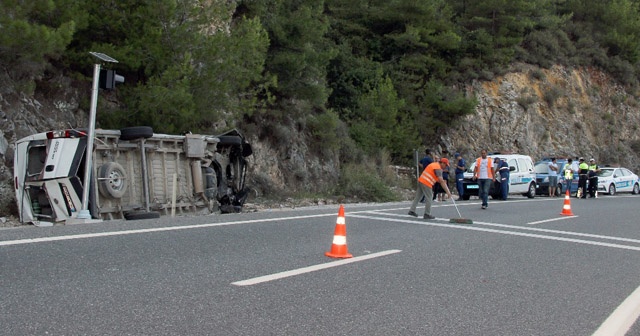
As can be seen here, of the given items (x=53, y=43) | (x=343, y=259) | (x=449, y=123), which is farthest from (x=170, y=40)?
→ (x=449, y=123)

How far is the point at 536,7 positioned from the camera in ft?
134

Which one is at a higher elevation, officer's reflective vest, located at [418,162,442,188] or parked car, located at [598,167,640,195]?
officer's reflective vest, located at [418,162,442,188]

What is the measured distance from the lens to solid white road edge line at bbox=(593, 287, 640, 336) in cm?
512

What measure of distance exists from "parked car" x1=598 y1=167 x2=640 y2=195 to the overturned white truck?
22028 mm

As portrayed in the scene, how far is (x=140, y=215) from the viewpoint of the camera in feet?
41.4

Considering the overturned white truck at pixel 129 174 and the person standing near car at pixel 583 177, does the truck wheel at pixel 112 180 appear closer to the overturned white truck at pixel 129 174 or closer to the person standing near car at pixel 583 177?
the overturned white truck at pixel 129 174

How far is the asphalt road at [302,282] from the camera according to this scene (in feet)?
16.1

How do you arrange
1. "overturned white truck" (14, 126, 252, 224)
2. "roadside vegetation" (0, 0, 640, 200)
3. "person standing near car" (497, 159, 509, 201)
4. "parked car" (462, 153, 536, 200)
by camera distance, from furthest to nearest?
"parked car" (462, 153, 536, 200) → "person standing near car" (497, 159, 509, 201) → "roadside vegetation" (0, 0, 640, 200) → "overturned white truck" (14, 126, 252, 224)

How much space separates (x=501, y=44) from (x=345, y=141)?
1656 centimetres

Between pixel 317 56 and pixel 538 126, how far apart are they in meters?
20.5

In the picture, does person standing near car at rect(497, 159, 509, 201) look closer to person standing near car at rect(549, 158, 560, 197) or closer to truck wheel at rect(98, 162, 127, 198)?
person standing near car at rect(549, 158, 560, 197)

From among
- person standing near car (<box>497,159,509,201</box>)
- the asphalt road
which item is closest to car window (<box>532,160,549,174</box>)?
person standing near car (<box>497,159,509,201</box>)

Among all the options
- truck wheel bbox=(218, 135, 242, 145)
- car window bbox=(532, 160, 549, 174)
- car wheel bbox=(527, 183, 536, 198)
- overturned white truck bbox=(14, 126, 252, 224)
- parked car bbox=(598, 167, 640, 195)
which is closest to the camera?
overturned white truck bbox=(14, 126, 252, 224)

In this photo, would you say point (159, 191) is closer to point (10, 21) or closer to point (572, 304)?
point (10, 21)
